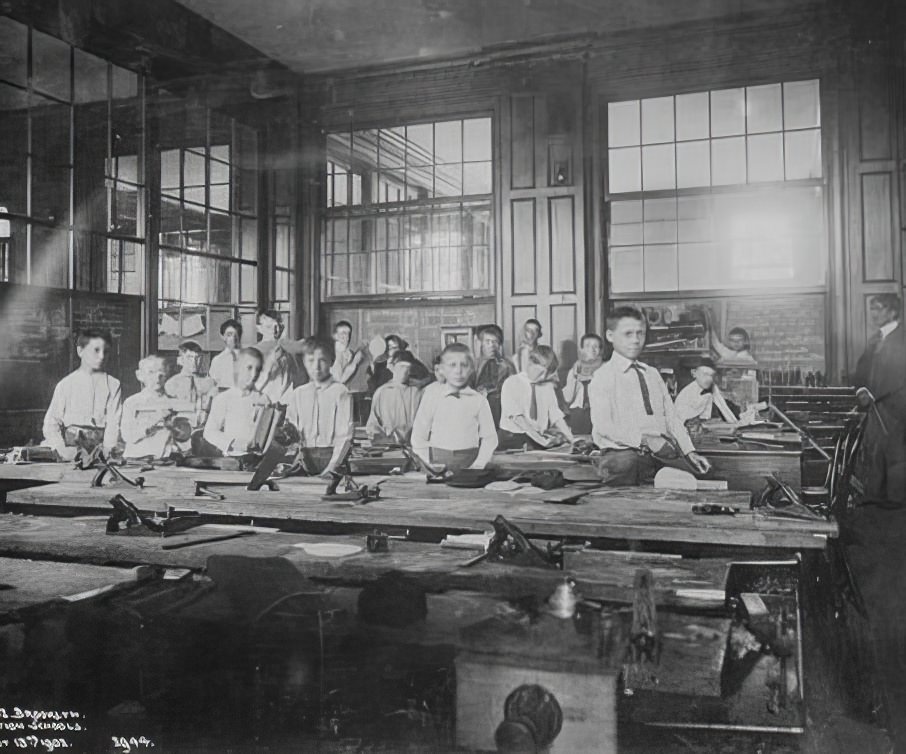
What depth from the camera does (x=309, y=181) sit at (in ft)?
10.7

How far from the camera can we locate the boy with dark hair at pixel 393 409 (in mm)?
3004

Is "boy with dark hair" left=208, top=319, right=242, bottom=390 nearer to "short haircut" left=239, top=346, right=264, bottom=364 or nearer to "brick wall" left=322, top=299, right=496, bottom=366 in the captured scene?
"short haircut" left=239, top=346, right=264, bottom=364

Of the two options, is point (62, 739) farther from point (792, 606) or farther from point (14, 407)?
point (792, 606)

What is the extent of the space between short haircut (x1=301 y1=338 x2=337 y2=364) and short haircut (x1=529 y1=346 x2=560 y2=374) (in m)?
0.84

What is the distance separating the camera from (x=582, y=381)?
9.12ft

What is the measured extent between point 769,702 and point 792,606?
48 cm

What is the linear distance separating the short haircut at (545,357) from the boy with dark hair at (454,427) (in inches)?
16.7

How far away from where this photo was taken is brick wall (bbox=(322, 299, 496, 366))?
11.0 feet

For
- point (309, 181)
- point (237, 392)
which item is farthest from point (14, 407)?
point (309, 181)

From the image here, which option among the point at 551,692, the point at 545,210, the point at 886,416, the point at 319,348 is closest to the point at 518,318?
the point at 545,210

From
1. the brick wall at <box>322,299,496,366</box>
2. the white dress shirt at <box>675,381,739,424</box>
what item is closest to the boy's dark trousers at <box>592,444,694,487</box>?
the white dress shirt at <box>675,381,739,424</box>

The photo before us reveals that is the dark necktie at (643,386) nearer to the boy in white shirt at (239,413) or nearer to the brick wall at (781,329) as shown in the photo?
the brick wall at (781,329)

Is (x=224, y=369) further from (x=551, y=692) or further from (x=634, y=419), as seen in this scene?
(x=551, y=692)

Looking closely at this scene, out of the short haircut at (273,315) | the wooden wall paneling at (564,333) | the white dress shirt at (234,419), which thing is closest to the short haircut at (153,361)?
the white dress shirt at (234,419)
